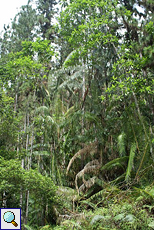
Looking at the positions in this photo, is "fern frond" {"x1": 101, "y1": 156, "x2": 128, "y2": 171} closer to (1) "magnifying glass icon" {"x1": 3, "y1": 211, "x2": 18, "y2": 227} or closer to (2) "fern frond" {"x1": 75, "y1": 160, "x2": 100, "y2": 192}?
(2) "fern frond" {"x1": 75, "y1": 160, "x2": 100, "y2": 192}

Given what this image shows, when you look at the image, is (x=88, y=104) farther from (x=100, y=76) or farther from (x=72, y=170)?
(x=72, y=170)

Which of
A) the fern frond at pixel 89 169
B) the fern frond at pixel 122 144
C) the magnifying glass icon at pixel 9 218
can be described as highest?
the fern frond at pixel 122 144

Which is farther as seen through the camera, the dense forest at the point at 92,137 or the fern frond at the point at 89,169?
the fern frond at the point at 89,169

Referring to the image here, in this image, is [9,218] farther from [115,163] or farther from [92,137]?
[92,137]

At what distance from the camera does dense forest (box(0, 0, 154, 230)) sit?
6.58 m

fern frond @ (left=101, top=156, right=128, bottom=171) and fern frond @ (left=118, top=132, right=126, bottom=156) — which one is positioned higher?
fern frond @ (left=118, top=132, right=126, bottom=156)

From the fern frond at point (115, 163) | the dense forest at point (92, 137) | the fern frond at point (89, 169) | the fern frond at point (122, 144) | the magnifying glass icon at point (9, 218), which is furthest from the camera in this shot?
the fern frond at point (89, 169)

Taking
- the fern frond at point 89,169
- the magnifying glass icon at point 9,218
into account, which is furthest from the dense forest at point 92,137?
the magnifying glass icon at point 9,218

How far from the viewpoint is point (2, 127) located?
8.21 meters

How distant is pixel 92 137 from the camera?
8656 mm

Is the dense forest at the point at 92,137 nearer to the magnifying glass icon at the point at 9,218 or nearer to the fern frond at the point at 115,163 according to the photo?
the fern frond at the point at 115,163

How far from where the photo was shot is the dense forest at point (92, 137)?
21.6ft

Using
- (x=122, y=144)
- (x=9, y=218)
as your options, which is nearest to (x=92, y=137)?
(x=122, y=144)

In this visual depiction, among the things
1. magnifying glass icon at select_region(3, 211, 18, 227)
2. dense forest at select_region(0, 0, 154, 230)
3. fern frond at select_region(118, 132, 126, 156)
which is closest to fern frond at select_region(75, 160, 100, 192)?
dense forest at select_region(0, 0, 154, 230)
